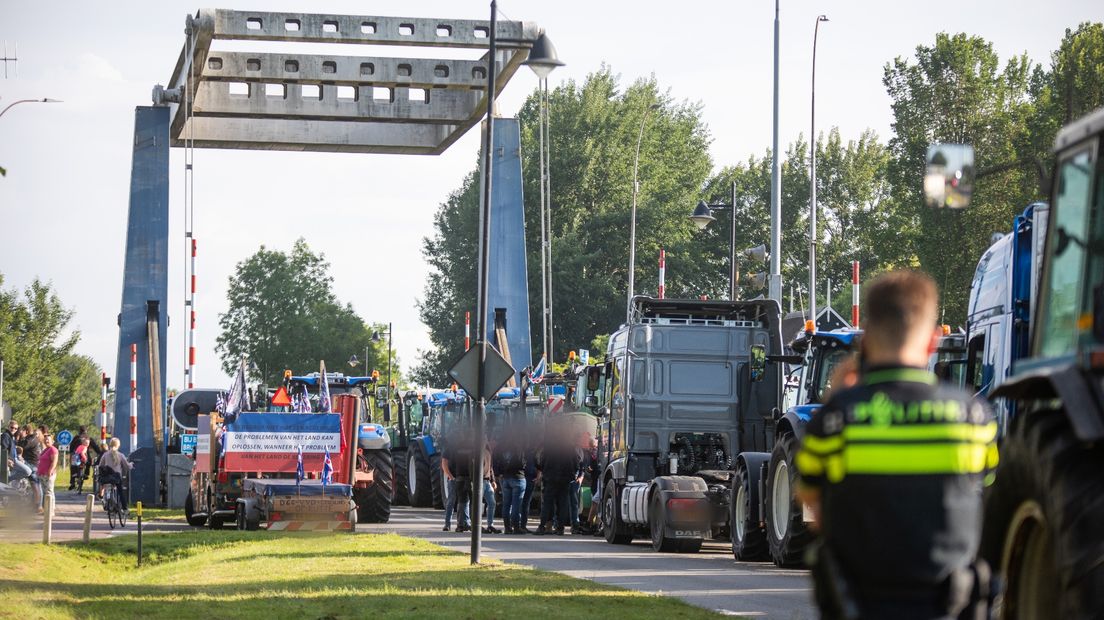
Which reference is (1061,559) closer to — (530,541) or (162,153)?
(530,541)

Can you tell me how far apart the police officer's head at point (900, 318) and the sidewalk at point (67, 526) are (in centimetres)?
1932

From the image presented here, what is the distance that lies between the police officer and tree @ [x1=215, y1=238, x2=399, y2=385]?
83111 millimetres

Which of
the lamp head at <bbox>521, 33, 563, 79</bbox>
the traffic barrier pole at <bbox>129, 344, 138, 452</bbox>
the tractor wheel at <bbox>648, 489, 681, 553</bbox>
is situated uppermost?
the lamp head at <bbox>521, 33, 563, 79</bbox>

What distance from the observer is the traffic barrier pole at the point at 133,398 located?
32969 millimetres

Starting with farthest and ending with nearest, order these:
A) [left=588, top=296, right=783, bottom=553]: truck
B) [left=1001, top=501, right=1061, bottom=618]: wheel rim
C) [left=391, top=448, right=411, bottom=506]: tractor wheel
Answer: [left=391, top=448, right=411, bottom=506]: tractor wheel → [left=588, top=296, right=783, bottom=553]: truck → [left=1001, top=501, right=1061, bottom=618]: wheel rim

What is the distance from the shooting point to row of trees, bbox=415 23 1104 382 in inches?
2061

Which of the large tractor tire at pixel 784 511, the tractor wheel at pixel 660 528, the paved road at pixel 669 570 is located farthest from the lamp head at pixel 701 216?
the large tractor tire at pixel 784 511

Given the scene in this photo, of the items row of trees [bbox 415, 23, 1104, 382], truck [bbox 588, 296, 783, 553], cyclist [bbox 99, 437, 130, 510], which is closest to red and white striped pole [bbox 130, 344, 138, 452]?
cyclist [bbox 99, 437, 130, 510]

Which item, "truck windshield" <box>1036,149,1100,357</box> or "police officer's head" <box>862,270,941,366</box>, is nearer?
"police officer's head" <box>862,270,941,366</box>

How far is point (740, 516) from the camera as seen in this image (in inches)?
800

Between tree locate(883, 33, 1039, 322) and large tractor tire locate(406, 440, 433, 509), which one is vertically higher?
tree locate(883, 33, 1039, 322)

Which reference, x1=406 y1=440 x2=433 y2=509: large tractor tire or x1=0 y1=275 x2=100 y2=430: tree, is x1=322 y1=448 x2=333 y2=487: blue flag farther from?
x1=0 y1=275 x2=100 y2=430: tree

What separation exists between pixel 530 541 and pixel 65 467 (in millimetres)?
55547

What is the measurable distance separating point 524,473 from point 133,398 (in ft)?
30.0
